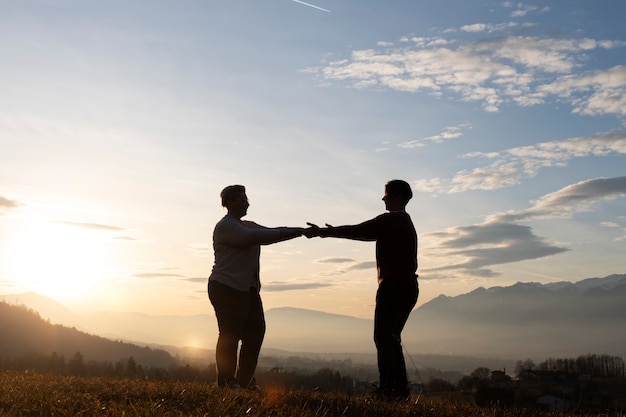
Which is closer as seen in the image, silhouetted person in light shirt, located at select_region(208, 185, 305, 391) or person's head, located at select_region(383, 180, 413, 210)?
silhouetted person in light shirt, located at select_region(208, 185, 305, 391)

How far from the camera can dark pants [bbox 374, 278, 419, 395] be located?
8.59 metres

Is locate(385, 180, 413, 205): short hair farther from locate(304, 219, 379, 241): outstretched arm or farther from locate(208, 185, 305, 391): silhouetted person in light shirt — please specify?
locate(208, 185, 305, 391): silhouetted person in light shirt

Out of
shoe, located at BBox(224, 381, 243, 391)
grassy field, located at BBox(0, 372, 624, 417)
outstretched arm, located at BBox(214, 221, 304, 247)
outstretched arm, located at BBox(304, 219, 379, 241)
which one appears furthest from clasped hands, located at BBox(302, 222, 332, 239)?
grassy field, located at BBox(0, 372, 624, 417)

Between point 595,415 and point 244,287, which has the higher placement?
point 244,287

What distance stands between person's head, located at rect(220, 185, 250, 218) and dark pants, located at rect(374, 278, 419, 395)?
7.98 feet

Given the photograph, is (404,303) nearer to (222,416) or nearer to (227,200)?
(227,200)

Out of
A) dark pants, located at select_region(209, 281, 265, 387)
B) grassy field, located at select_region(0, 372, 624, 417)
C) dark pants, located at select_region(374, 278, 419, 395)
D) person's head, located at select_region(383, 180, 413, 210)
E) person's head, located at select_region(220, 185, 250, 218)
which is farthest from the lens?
person's head, located at select_region(220, 185, 250, 218)

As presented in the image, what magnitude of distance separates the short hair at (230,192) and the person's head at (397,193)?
2.22 m

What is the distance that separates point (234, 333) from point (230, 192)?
2.10m

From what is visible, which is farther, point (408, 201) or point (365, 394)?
point (408, 201)

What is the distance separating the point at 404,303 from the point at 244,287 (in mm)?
2283

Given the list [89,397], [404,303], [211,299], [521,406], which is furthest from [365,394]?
[89,397]

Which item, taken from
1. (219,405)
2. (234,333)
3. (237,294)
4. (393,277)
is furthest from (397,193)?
A: (219,405)

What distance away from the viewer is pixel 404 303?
9.05 meters
